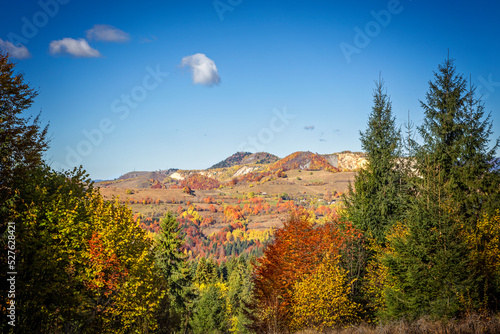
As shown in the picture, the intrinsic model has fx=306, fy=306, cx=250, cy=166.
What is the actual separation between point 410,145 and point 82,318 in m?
27.9

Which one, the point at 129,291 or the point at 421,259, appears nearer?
the point at 421,259

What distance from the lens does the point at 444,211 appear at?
1605cm

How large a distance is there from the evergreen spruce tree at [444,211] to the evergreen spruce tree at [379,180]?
2.17 meters

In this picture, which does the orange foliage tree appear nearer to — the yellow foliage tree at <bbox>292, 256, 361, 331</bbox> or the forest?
the forest

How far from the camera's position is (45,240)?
1641cm

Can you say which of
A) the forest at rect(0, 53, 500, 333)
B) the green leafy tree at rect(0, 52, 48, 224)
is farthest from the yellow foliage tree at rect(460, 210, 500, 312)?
the green leafy tree at rect(0, 52, 48, 224)

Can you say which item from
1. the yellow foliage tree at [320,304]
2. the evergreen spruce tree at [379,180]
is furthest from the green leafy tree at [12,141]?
the evergreen spruce tree at [379,180]

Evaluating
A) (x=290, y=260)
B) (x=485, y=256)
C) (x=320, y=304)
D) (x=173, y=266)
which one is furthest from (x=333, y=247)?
(x=173, y=266)

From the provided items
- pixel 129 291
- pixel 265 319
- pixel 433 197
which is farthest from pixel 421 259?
pixel 129 291

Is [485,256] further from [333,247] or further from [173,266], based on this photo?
[173,266]

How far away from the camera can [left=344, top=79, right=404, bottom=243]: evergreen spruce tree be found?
2734 centimetres

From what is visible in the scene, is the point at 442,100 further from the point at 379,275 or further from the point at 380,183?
the point at 379,275

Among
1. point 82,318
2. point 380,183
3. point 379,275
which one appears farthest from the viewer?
point 380,183

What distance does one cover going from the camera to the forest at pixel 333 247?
15125 mm
